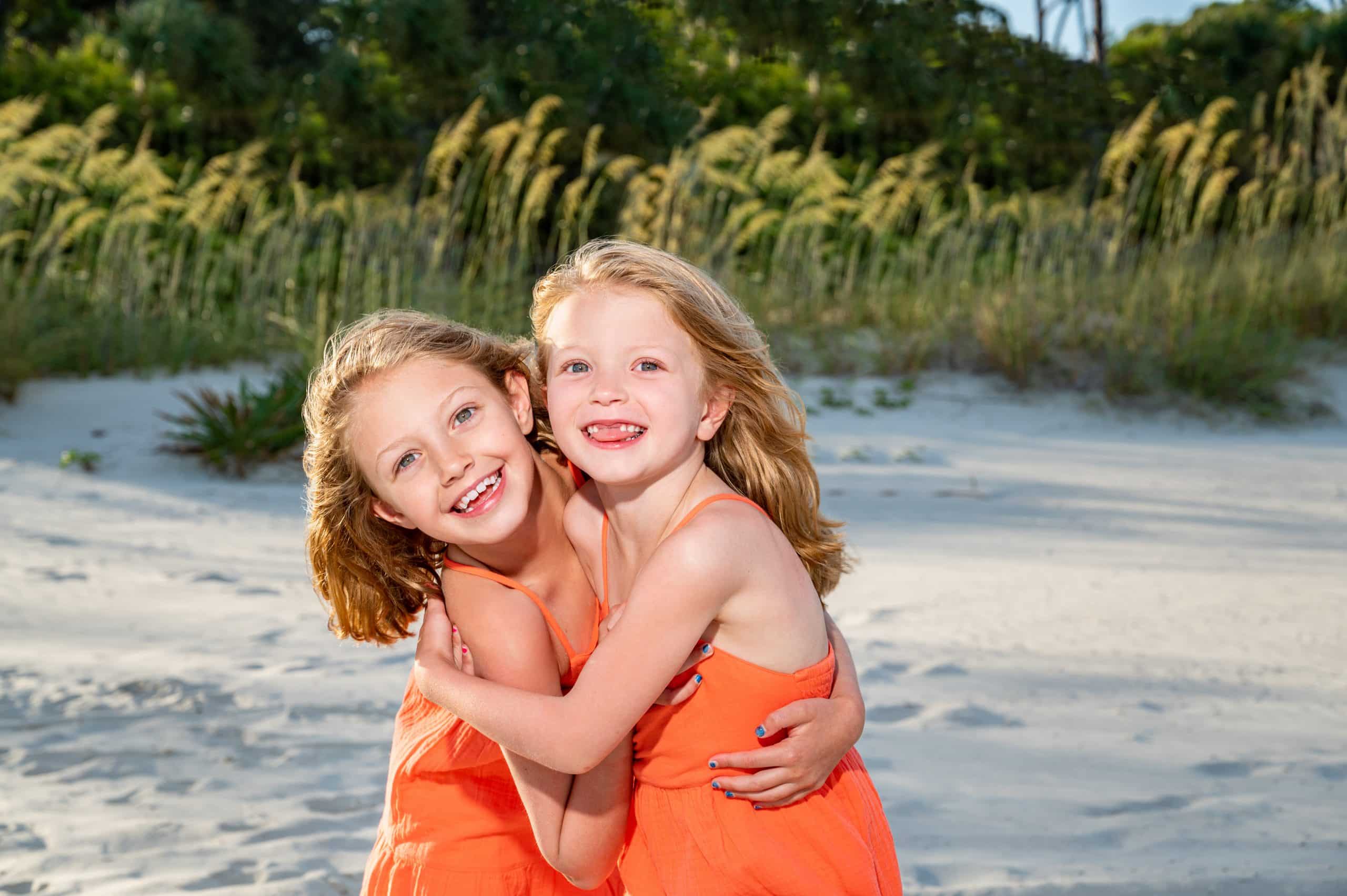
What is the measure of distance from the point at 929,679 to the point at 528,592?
2.03 m

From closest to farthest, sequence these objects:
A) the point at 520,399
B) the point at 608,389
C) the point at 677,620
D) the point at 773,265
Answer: the point at 677,620
the point at 608,389
the point at 520,399
the point at 773,265

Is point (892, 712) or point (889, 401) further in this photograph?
point (889, 401)

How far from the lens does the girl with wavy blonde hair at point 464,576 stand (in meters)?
1.54

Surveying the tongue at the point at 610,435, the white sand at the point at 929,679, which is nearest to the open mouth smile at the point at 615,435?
the tongue at the point at 610,435

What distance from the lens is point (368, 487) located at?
1719mm

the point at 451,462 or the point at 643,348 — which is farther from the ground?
the point at 643,348

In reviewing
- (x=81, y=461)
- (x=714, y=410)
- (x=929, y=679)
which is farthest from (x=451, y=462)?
(x=81, y=461)

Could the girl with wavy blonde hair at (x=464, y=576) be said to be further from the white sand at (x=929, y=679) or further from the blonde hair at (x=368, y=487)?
the white sand at (x=929, y=679)

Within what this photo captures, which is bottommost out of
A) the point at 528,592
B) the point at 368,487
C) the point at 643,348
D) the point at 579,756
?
the point at 579,756

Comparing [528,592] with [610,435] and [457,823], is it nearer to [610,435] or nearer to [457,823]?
[610,435]

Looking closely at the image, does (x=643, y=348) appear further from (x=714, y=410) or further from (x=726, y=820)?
(x=726, y=820)

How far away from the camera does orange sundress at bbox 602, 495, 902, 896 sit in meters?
1.49

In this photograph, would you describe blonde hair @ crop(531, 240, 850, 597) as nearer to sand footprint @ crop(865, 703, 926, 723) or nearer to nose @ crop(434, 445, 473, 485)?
nose @ crop(434, 445, 473, 485)

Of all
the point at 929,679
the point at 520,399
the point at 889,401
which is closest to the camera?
the point at 520,399
